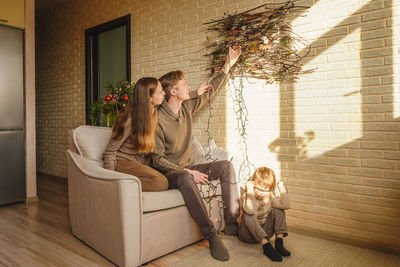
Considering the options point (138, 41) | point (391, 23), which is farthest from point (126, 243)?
point (138, 41)

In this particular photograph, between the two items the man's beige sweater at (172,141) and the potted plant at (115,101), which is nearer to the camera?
the man's beige sweater at (172,141)

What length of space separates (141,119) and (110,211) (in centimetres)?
69

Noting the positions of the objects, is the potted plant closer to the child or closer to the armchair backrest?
the armchair backrest

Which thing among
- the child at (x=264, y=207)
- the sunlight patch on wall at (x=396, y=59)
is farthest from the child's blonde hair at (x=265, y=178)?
the sunlight patch on wall at (x=396, y=59)

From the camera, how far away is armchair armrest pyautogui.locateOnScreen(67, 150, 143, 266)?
1856 mm

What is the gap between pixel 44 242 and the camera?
2.37 meters

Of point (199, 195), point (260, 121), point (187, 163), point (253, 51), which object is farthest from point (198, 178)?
point (253, 51)

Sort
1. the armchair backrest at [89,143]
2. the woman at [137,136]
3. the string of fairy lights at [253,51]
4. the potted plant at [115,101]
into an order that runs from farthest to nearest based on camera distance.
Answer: the potted plant at [115,101] → the string of fairy lights at [253,51] → the armchair backrest at [89,143] → the woman at [137,136]

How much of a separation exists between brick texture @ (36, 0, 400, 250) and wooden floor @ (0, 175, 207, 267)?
1054 millimetres

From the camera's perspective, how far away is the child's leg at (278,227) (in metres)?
2.12

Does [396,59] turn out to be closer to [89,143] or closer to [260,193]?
[260,193]

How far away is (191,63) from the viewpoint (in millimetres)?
3297

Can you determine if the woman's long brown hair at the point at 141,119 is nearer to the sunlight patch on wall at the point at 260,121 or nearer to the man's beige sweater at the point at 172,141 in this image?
the man's beige sweater at the point at 172,141

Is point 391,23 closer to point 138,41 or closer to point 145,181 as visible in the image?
point 145,181
